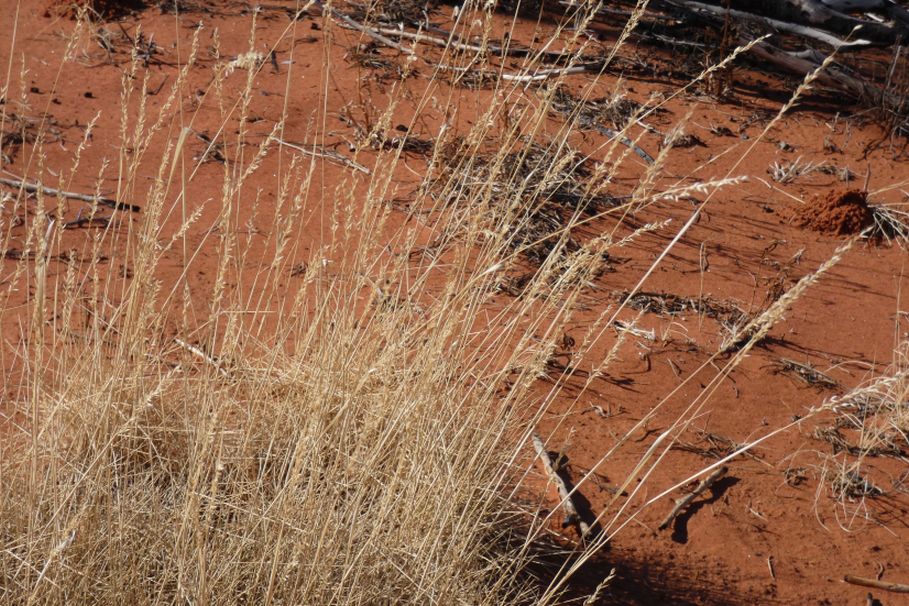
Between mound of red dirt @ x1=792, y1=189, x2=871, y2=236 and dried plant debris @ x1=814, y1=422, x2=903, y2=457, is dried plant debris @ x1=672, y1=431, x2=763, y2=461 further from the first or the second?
mound of red dirt @ x1=792, y1=189, x2=871, y2=236

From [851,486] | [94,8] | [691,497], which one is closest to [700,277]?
[851,486]

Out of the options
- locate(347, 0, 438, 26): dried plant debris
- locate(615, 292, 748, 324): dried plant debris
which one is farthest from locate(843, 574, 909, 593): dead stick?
locate(347, 0, 438, 26): dried plant debris

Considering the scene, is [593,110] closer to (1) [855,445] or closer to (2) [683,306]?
(2) [683,306]

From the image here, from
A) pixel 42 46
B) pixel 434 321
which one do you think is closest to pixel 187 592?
pixel 434 321

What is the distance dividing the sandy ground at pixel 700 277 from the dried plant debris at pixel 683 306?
4 centimetres

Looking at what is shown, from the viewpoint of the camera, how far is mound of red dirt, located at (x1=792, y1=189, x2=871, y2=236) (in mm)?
5785

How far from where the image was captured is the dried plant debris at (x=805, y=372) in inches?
174

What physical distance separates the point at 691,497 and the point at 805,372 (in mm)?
1201

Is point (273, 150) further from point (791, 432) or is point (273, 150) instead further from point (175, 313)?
point (791, 432)

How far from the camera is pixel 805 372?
14.7 feet

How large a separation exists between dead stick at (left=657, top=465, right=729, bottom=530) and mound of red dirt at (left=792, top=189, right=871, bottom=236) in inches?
99.7

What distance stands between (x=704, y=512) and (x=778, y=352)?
1291 millimetres

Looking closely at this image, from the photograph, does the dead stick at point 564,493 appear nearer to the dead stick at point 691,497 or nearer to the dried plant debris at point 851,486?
the dead stick at point 691,497

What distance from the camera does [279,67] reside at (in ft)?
22.0
